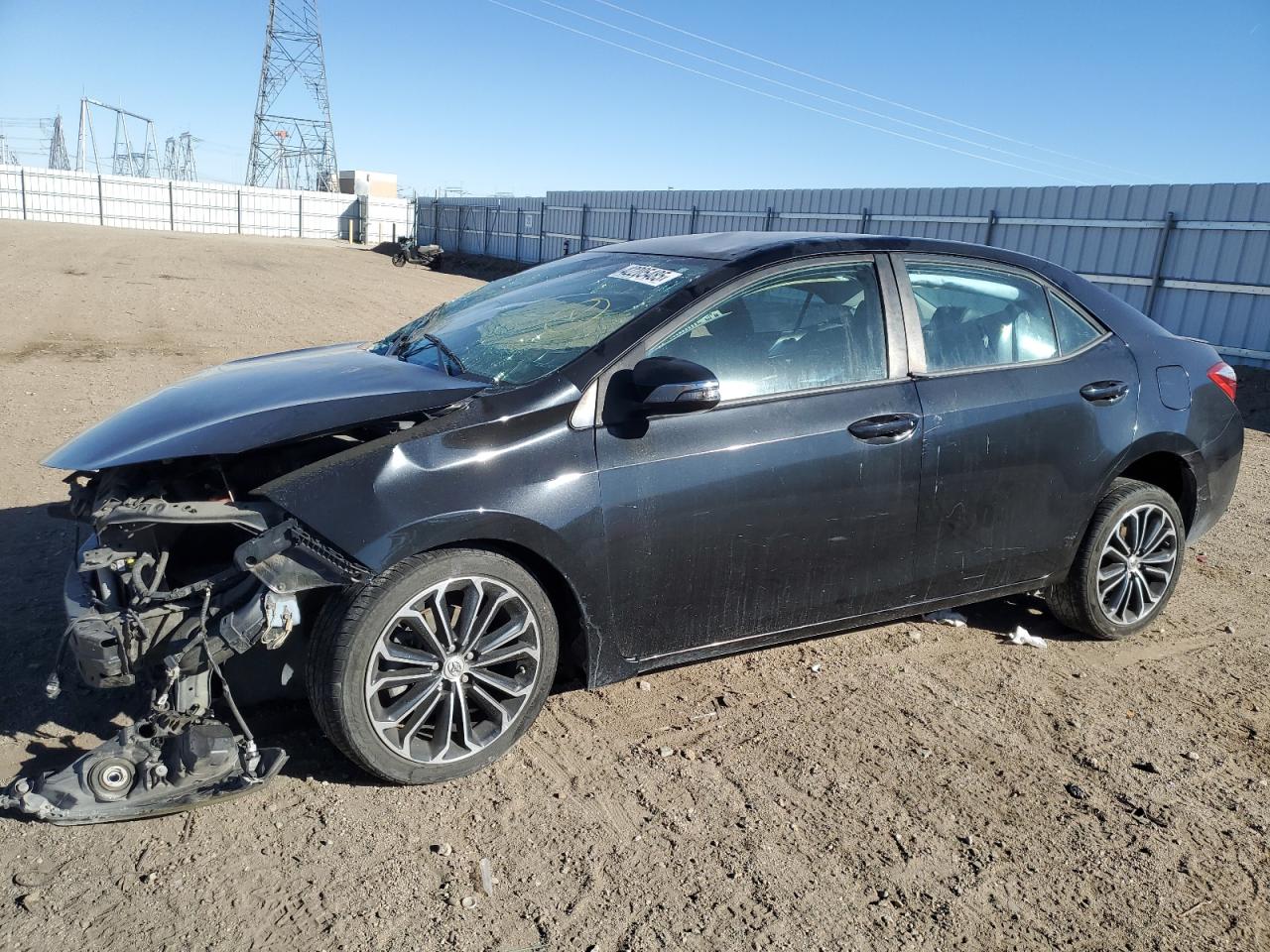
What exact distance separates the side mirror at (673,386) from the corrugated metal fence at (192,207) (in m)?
51.7

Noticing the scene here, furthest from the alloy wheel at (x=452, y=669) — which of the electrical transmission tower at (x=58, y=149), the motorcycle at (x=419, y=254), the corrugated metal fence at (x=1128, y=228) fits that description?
the electrical transmission tower at (x=58, y=149)

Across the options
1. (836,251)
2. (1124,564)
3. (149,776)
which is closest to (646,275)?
(836,251)

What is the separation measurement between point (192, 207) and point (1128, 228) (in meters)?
47.4

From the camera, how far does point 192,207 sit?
50312mm

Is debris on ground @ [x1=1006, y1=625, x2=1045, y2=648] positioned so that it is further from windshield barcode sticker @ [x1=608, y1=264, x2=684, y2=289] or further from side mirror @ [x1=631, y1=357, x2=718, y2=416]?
windshield barcode sticker @ [x1=608, y1=264, x2=684, y2=289]

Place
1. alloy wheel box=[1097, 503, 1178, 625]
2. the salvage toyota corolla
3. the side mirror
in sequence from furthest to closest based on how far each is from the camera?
alloy wheel box=[1097, 503, 1178, 625]
the side mirror
the salvage toyota corolla

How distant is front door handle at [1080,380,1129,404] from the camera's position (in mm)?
4215

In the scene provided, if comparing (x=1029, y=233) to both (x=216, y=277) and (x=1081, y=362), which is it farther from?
(x=216, y=277)

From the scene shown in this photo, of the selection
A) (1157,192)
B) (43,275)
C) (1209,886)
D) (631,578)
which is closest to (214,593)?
(631,578)

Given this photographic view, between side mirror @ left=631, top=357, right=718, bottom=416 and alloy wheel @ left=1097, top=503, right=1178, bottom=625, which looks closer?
side mirror @ left=631, top=357, right=718, bottom=416

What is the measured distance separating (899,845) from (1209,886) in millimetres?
877

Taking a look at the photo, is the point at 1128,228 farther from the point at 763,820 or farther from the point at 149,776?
the point at 149,776

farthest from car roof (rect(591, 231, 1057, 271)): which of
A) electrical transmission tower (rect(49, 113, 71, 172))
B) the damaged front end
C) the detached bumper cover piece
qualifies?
electrical transmission tower (rect(49, 113, 71, 172))

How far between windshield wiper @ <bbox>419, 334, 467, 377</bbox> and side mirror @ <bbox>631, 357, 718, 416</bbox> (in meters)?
0.75
